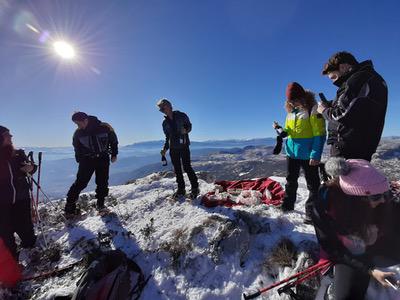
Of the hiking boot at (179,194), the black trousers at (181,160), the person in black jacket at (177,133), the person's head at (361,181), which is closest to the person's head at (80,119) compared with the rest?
the person in black jacket at (177,133)

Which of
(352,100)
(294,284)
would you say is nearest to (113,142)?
(294,284)

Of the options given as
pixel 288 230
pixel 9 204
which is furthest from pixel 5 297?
pixel 288 230

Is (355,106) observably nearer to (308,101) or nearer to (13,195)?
(308,101)

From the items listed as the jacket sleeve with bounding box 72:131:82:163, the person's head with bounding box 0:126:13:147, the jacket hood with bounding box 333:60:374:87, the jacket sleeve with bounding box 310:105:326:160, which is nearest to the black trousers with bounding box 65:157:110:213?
the jacket sleeve with bounding box 72:131:82:163

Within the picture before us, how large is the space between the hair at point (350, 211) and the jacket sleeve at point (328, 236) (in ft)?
0.32

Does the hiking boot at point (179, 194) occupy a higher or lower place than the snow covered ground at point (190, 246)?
higher

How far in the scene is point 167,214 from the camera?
821cm

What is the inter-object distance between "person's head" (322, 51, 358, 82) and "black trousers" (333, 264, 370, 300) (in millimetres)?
3404

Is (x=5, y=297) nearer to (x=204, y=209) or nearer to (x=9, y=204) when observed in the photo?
(x=9, y=204)

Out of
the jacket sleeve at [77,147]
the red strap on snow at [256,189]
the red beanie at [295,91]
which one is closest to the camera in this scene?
the red beanie at [295,91]

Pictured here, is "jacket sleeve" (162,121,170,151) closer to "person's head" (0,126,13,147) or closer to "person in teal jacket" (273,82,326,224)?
"person in teal jacket" (273,82,326,224)

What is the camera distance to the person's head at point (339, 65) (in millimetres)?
4953

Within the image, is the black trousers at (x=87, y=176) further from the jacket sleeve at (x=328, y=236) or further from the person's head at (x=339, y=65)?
the person's head at (x=339, y=65)

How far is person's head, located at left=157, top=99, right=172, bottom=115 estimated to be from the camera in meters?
8.66
